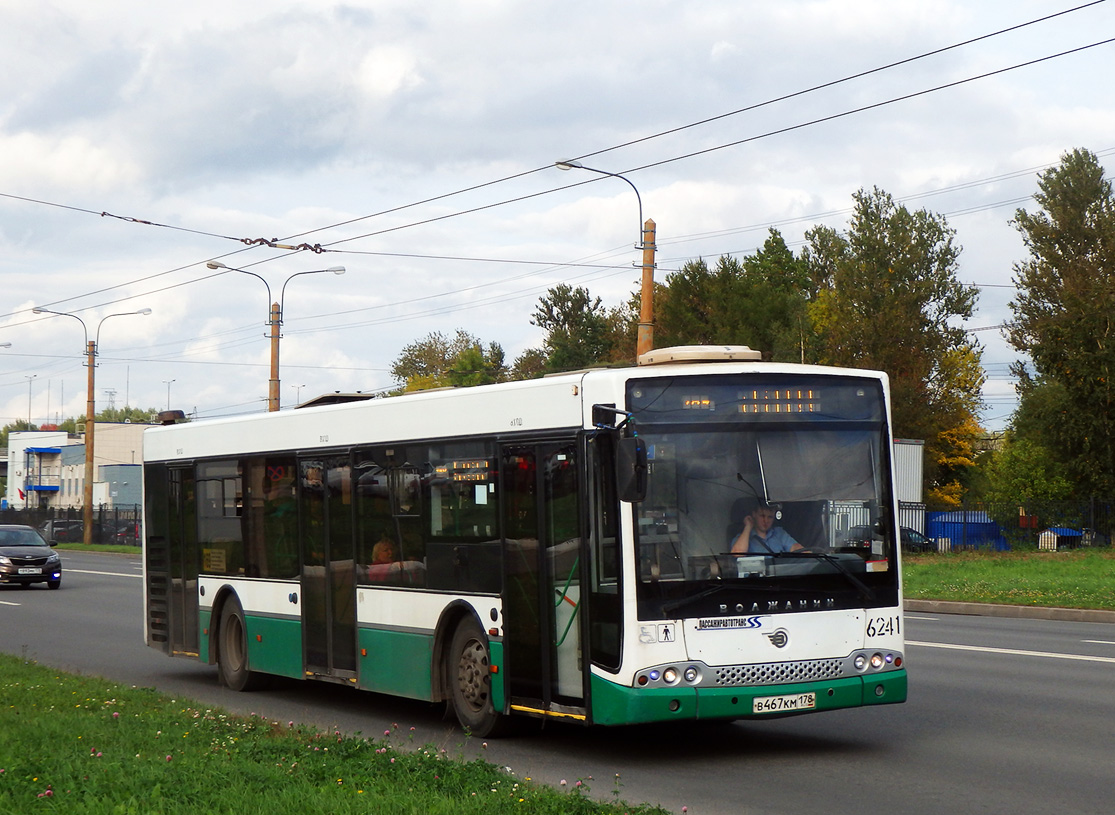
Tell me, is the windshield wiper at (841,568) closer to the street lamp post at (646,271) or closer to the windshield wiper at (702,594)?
the windshield wiper at (702,594)

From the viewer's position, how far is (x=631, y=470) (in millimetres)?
8875

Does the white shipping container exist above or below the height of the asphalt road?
above

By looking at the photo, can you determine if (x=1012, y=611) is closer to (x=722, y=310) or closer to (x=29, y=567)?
(x=29, y=567)

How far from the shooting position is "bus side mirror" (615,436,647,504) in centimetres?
885

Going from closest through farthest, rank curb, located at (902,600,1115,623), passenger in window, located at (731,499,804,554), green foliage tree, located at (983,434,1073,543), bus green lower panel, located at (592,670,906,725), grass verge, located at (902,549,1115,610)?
bus green lower panel, located at (592,670,906,725), passenger in window, located at (731,499,804,554), curb, located at (902,600,1115,623), grass verge, located at (902,549,1115,610), green foliage tree, located at (983,434,1073,543)

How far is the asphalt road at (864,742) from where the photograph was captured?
8.00 metres

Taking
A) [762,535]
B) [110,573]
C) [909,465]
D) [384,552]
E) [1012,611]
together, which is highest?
[909,465]

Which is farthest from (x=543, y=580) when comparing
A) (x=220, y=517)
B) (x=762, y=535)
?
(x=220, y=517)

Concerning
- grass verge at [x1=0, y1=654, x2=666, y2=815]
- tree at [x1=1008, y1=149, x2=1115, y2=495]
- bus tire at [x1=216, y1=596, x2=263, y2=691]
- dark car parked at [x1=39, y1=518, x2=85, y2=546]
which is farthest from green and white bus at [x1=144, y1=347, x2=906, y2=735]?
dark car parked at [x1=39, y1=518, x2=85, y2=546]

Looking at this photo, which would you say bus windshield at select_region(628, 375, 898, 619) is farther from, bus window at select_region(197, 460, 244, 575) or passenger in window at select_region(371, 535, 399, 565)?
bus window at select_region(197, 460, 244, 575)

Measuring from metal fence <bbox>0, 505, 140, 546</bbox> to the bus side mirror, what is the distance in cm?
5776

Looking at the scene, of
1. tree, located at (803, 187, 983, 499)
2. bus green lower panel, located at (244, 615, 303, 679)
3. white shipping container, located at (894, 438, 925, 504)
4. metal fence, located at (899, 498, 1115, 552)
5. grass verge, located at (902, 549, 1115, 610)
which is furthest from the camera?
tree, located at (803, 187, 983, 499)

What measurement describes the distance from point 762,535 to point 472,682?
102 inches

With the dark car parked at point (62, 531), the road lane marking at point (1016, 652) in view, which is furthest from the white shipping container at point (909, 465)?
the dark car parked at point (62, 531)
